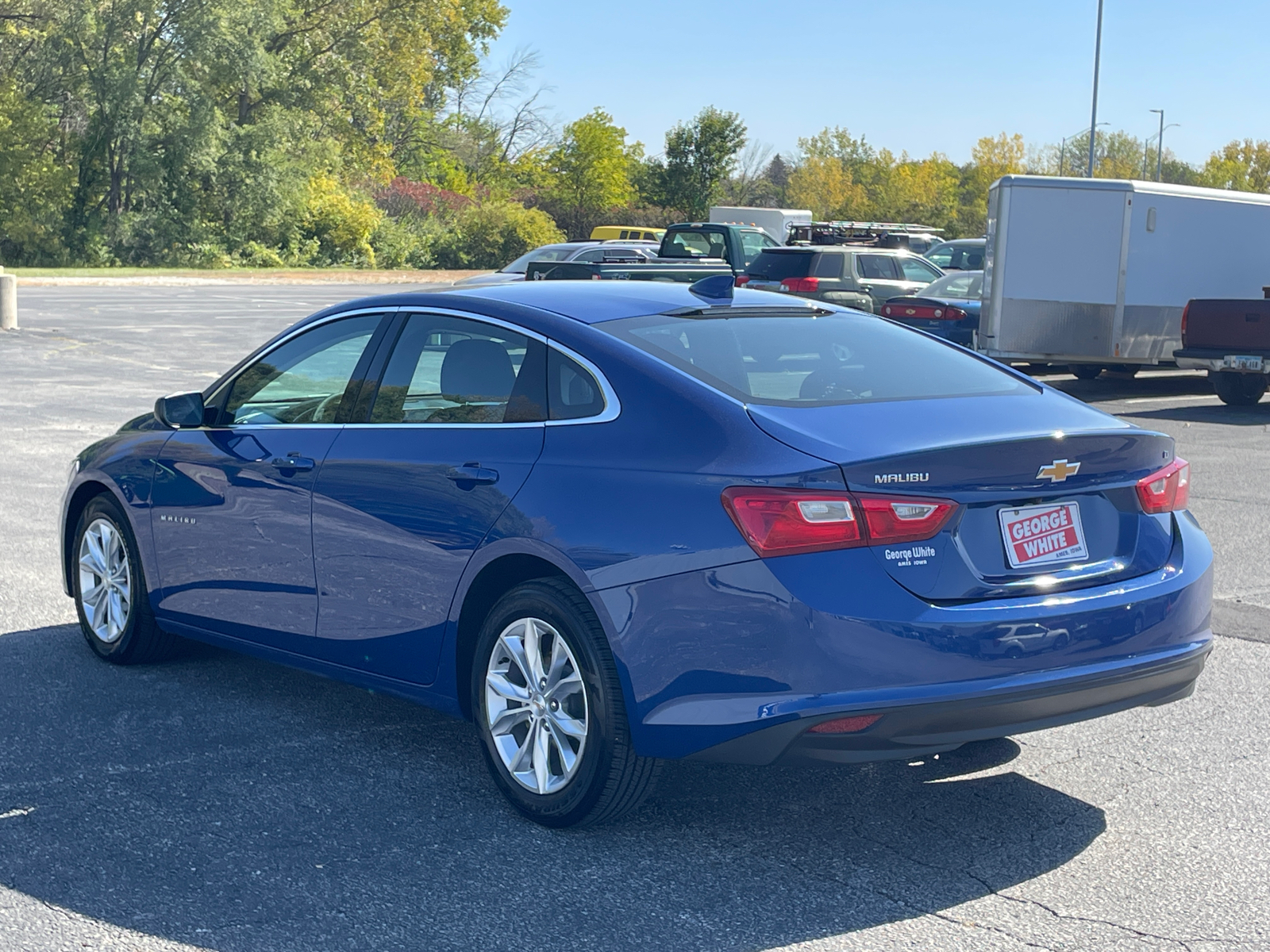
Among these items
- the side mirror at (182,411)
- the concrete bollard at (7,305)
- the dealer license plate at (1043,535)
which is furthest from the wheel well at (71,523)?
the concrete bollard at (7,305)

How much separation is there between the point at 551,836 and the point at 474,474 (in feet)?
3.56

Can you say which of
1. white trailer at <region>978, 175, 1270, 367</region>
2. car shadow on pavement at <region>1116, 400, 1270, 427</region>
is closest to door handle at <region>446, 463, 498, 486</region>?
car shadow on pavement at <region>1116, 400, 1270, 427</region>

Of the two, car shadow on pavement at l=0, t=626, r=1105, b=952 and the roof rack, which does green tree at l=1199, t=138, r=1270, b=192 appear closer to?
the roof rack

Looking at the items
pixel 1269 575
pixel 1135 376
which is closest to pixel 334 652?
pixel 1269 575

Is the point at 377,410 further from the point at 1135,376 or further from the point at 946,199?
the point at 946,199

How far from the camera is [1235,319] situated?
17578 mm

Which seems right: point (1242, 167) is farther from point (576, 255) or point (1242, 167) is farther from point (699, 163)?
point (576, 255)

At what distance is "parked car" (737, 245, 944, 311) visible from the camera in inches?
842

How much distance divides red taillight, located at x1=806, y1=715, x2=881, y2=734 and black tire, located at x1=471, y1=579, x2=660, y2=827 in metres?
0.58

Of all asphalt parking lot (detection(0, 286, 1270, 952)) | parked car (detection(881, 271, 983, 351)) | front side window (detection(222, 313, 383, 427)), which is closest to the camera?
asphalt parking lot (detection(0, 286, 1270, 952))

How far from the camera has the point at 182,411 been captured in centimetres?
580

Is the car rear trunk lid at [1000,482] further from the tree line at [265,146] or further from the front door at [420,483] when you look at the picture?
the tree line at [265,146]

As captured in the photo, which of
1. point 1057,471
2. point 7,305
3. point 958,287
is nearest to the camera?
point 1057,471

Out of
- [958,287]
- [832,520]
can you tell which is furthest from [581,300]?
[958,287]
